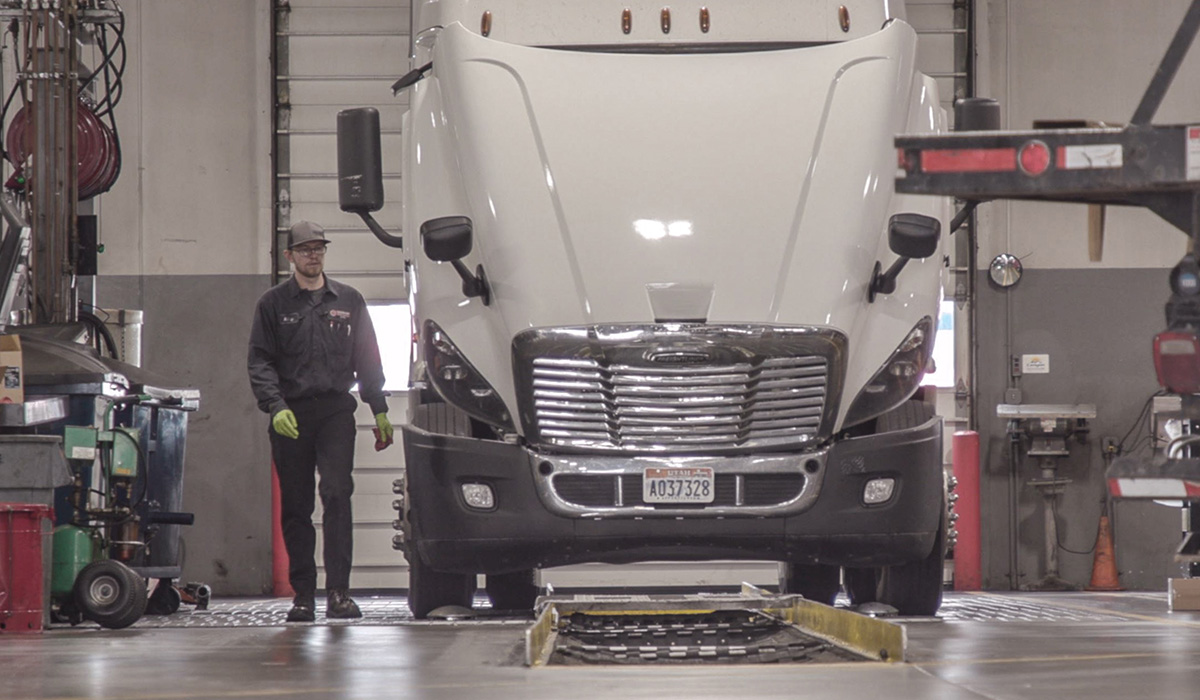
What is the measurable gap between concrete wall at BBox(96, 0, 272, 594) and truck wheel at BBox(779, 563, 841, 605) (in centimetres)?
590

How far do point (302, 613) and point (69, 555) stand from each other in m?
1.18

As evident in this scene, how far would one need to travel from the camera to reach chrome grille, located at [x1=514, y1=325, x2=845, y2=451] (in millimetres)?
5664

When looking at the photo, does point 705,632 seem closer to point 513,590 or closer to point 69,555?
point 513,590

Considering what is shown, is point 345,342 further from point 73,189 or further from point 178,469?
point 73,189

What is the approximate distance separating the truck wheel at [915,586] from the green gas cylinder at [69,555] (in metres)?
3.82

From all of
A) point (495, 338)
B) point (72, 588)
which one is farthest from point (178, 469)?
point (495, 338)

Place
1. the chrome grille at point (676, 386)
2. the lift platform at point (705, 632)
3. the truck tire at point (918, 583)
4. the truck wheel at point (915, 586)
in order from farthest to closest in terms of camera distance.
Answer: the truck wheel at point (915, 586) < the truck tire at point (918, 583) < the chrome grille at point (676, 386) < the lift platform at point (705, 632)

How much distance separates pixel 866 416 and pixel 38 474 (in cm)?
396

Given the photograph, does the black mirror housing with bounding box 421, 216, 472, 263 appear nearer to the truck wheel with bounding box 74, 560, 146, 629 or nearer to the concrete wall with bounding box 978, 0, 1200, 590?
the truck wheel with bounding box 74, 560, 146, 629

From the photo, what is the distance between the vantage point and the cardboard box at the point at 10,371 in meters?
7.40

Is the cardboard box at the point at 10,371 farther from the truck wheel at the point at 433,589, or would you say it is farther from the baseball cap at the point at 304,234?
the truck wheel at the point at 433,589

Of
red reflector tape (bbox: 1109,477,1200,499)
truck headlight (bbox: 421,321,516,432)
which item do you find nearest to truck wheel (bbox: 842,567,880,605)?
truck headlight (bbox: 421,321,516,432)

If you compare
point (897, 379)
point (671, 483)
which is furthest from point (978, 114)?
point (671, 483)

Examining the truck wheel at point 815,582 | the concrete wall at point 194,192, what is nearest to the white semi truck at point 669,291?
the truck wheel at point 815,582
